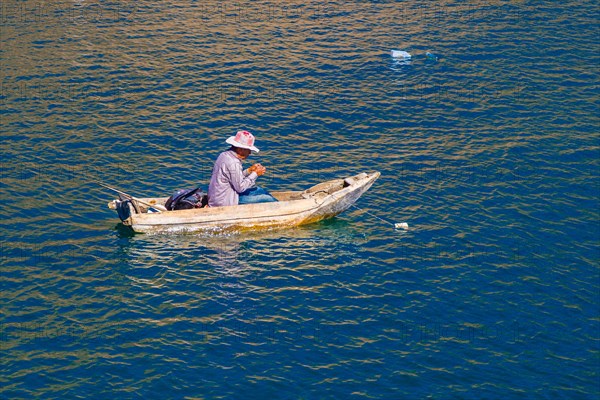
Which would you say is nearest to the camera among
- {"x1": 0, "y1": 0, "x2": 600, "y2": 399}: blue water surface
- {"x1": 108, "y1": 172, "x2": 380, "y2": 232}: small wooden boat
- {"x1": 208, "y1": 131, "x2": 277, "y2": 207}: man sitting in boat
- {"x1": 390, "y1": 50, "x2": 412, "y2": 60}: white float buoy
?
{"x1": 0, "y1": 0, "x2": 600, "y2": 399}: blue water surface

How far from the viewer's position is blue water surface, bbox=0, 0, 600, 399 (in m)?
20.5

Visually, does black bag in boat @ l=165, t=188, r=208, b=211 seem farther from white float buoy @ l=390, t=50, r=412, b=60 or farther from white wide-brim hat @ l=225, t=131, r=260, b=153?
white float buoy @ l=390, t=50, r=412, b=60

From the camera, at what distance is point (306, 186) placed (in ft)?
94.1

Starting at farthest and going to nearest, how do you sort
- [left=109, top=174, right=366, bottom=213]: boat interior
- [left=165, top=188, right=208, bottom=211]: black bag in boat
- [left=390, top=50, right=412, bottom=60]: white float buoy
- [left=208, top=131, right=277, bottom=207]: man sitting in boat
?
[left=390, top=50, right=412, bottom=60]: white float buoy → [left=109, top=174, right=366, bottom=213]: boat interior → [left=165, top=188, right=208, bottom=211]: black bag in boat → [left=208, top=131, right=277, bottom=207]: man sitting in boat

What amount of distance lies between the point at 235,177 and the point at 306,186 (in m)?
4.24

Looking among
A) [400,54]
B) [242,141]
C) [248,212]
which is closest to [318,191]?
[248,212]

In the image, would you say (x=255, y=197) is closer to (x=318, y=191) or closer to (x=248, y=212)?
(x=248, y=212)

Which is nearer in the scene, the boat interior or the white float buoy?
the boat interior

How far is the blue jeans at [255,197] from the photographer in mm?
25891

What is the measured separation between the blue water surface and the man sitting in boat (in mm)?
1081

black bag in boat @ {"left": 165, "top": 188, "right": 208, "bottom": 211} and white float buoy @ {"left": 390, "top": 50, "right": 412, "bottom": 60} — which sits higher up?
white float buoy @ {"left": 390, "top": 50, "right": 412, "bottom": 60}

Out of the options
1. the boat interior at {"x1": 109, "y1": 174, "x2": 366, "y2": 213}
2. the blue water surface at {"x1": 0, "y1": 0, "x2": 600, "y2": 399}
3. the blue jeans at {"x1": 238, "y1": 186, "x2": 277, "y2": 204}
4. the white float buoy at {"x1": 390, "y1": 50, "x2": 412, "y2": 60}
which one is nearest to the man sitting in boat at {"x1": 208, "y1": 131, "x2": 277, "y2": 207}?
the blue jeans at {"x1": 238, "y1": 186, "x2": 277, "y2": 204}

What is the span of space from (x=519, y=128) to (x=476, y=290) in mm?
10883

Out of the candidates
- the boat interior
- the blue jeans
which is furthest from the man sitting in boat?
the boat interior
